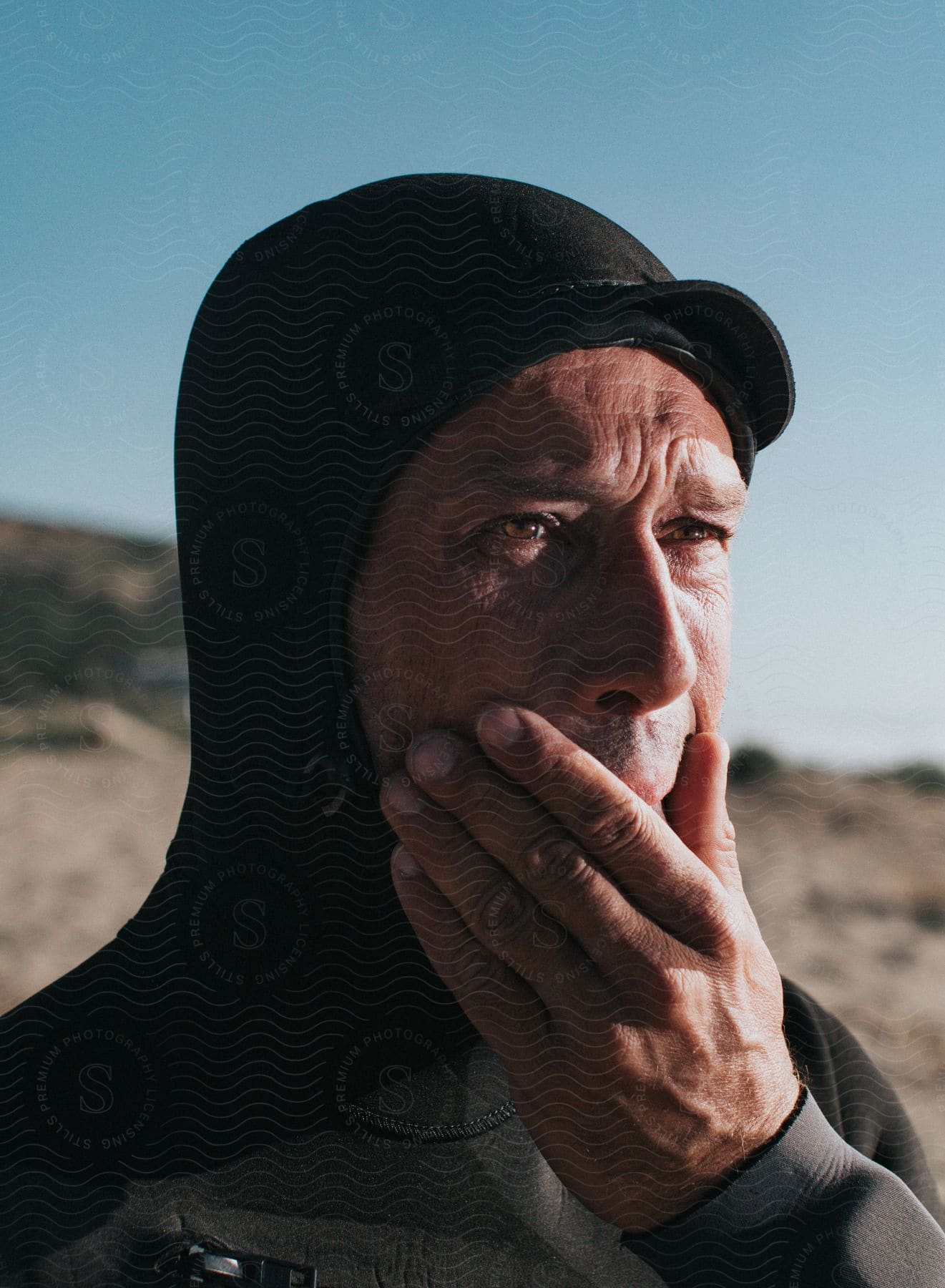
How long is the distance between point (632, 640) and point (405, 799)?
28 centimetres

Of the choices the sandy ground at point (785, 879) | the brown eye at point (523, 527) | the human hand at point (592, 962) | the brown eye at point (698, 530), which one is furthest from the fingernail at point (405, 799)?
the sandy ground at point (785, 879)

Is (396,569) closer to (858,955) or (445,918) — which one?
(445,918)

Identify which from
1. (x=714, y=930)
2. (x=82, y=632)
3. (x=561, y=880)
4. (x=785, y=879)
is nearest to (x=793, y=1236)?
(x=714, y=930)

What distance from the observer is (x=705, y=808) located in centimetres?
99

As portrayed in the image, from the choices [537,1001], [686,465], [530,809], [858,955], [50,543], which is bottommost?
[50,543]

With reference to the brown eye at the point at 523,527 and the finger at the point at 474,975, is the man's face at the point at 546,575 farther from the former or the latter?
the finger at the point at 474,975

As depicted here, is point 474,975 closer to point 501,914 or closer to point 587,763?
point 501,914

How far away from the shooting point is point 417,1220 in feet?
3.26

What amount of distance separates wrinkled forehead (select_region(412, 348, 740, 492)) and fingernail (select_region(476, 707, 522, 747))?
0.84 ft

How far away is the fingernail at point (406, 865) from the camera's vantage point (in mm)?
902

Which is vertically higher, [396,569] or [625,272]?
[625,272]

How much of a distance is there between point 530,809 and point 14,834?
5.71 m

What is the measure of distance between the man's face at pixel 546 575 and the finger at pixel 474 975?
0.17 metres

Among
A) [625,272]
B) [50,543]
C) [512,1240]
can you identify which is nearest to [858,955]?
[512,1240]
